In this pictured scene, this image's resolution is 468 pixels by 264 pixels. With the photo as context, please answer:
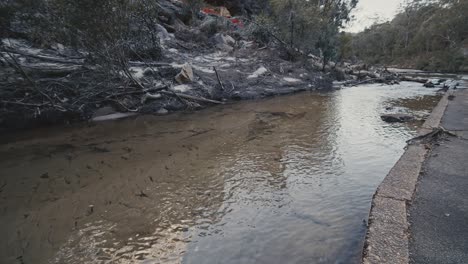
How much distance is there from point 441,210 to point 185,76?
11554 millimetres

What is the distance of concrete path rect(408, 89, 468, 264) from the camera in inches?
99.3

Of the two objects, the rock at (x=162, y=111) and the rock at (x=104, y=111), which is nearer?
the rock at (x=104, y=111)

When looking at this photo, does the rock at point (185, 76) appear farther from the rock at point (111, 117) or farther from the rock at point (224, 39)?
the rock at point (224, 39)

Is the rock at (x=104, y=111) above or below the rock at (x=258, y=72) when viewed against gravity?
below

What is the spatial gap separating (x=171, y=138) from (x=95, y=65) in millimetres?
5050

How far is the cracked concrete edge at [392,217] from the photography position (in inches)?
99.3

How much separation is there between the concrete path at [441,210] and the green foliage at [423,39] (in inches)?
1551

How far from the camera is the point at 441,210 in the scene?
316 centimetres

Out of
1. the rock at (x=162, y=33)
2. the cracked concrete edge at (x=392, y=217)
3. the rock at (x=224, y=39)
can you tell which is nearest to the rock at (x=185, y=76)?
the rock at (x=162, y=33)

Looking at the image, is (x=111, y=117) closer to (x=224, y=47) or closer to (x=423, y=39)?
(x=224, y=47)

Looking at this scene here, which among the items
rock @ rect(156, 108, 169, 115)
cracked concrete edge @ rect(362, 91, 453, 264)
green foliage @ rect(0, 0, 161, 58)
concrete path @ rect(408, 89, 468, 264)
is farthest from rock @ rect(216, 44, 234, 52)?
cracked concrete edge @ rect(362, 91, 453, 264)

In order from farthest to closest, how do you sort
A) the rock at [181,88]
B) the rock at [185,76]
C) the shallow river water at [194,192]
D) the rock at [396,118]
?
1. the rock at [185,76]
2. the rock at [181,88]
3. the rock at [396,118]
4. the shallow river water at [194,192]

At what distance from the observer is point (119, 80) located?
36.7 feet

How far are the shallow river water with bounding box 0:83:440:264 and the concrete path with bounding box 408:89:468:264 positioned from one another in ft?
2.15
